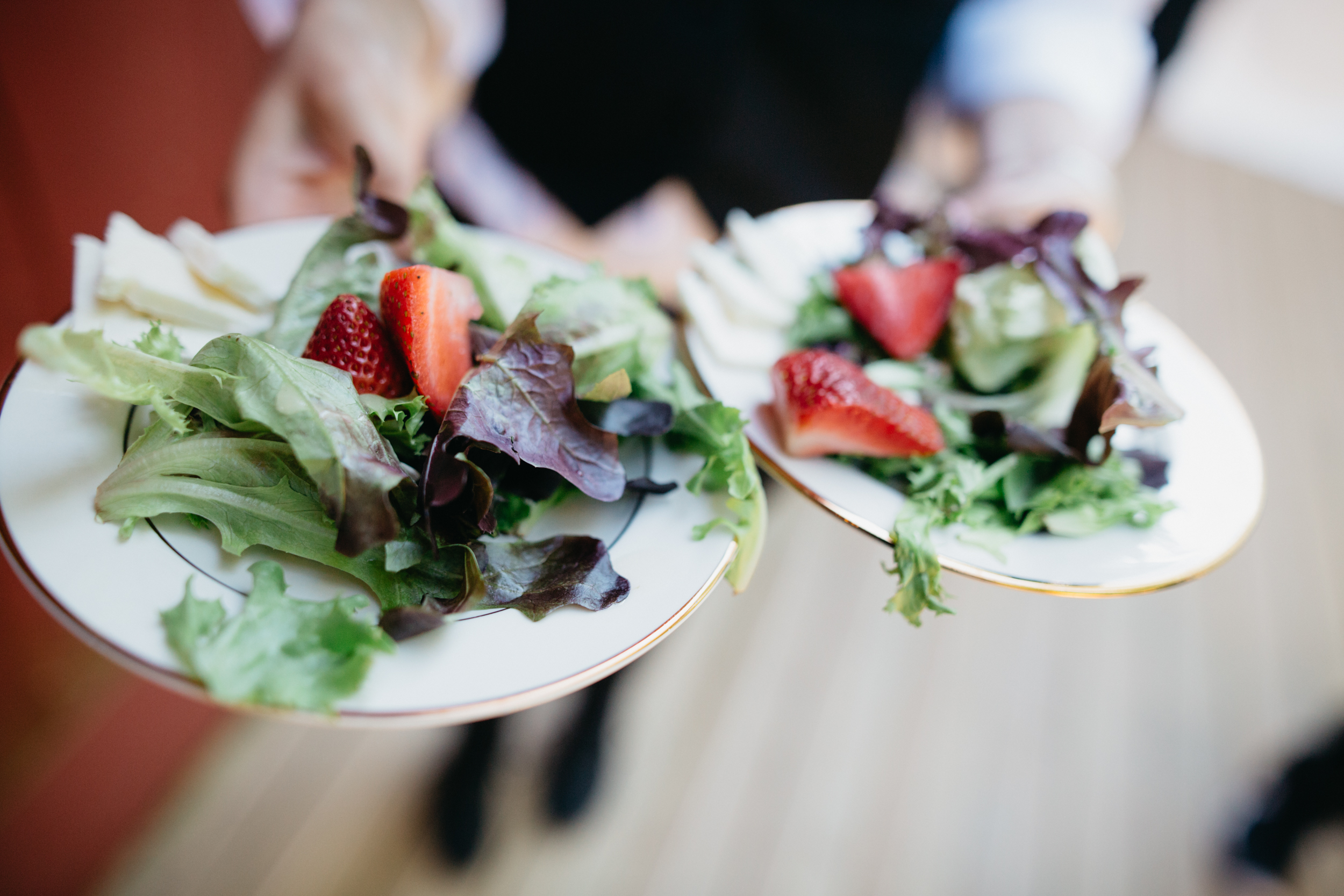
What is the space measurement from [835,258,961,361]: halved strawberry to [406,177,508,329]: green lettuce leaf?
1.61 feet

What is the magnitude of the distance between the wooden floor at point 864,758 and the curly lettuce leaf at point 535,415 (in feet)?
2.03

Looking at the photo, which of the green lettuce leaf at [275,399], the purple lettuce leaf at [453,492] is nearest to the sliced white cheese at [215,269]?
the green lettuce leaf at [275,399]

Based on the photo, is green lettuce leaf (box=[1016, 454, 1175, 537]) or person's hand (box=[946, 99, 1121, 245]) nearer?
green lettuce leaf (box=[1016, 454, 1175, 537])

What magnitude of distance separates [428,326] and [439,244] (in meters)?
0.21

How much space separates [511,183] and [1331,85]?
3.95 meters

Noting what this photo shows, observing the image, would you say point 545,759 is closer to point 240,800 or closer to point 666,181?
point 240,800

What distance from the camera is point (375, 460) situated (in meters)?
0.56

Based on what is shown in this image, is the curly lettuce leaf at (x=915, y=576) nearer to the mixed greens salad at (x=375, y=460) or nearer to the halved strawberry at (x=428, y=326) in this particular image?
the mixed greens salad at (x=375, y=460)

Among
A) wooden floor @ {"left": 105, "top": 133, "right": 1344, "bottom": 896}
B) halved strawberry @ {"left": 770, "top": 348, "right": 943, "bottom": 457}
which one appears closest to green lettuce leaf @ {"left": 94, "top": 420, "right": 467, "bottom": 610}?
halved strawberry @ {"left": 770, "top": 348, "right": 943, "bottom": 457}

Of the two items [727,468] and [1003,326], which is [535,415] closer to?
[727,468]

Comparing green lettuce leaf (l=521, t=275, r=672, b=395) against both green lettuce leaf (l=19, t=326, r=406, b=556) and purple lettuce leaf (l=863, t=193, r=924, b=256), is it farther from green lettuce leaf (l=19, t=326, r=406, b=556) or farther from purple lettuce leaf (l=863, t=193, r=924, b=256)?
purple lettuce leaf (l=863, t=193, r=924, b=256)

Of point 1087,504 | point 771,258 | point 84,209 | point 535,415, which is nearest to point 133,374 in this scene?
point 535,415

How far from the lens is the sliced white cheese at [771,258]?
107 cm

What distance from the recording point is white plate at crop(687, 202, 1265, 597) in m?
0.76
